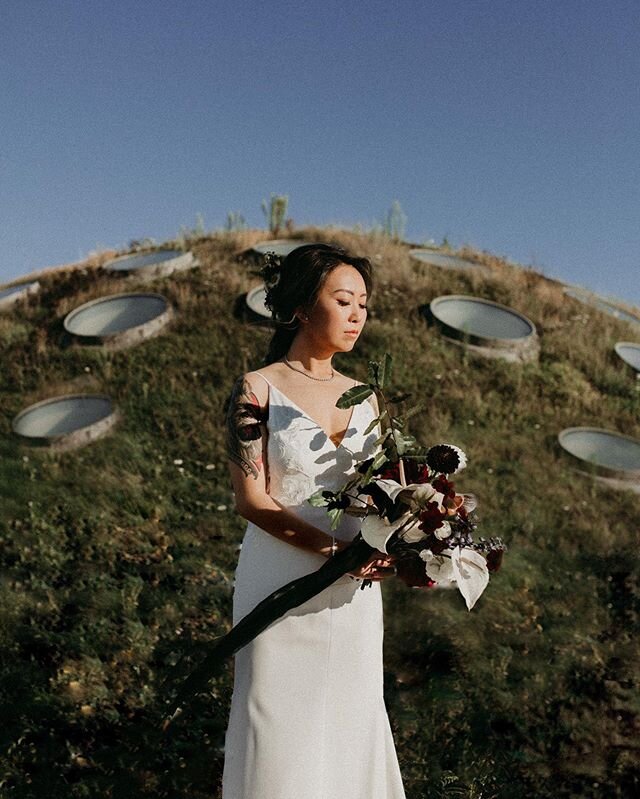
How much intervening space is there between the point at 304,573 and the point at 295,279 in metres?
1.15

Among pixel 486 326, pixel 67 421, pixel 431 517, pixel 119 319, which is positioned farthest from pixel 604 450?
pixel 431 517

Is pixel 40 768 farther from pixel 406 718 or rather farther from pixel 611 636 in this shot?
pixel 611 636

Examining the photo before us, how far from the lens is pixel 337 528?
313cm

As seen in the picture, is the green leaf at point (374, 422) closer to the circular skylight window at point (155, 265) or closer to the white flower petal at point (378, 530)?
the white flower petal at point (378, 530)

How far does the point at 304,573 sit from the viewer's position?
314 cm

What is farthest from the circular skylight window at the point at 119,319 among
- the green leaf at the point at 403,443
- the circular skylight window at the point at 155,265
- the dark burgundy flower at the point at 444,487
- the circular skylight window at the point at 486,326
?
the dark burgundy flower at the point at 444,487

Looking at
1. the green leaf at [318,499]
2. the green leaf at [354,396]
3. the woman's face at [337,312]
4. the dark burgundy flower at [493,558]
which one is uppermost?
the woman's face at [337,312]

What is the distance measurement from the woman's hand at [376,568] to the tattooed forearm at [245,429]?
51 centimetres

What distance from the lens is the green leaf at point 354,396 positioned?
3001 millimetres

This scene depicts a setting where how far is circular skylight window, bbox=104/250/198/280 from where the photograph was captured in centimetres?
1170

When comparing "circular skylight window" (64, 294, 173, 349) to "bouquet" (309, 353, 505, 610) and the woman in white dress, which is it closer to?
the woman in white dress

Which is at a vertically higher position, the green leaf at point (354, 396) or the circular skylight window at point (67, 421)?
the green leaf at point (354, 396)

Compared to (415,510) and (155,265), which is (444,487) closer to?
(415,510)

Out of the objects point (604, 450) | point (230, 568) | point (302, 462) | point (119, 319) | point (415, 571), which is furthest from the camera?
point (119, 319)
